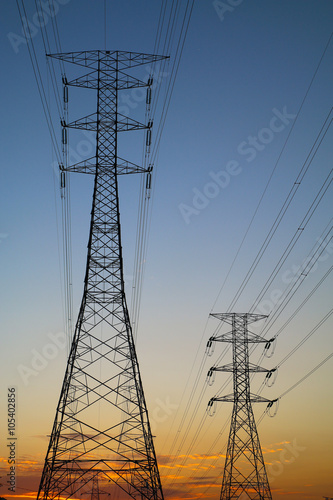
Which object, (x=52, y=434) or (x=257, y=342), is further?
(x=257, y=342)

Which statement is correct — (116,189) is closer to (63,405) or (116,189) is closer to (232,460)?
(63,405)

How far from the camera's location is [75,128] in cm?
3322

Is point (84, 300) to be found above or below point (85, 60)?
below

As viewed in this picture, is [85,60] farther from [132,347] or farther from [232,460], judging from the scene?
[232,460]

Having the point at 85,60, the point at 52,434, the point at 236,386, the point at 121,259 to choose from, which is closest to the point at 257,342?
the point at 236,386

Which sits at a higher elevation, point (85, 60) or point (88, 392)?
point (85, 60)

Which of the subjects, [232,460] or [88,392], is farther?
[232,460]

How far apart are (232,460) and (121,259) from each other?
2187 centimetres

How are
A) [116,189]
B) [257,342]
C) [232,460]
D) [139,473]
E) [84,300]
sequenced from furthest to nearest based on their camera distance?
[257,342] → [232,460] → [116,189] → [84,300] → [139,473]

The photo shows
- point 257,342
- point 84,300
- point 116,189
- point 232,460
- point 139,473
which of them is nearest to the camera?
point 139,473

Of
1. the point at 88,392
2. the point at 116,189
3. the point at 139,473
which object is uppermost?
the point at 116,189

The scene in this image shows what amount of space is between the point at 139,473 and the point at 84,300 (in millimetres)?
9131

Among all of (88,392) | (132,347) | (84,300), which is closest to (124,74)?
(84,300)

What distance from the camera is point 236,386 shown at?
45.1 meters
